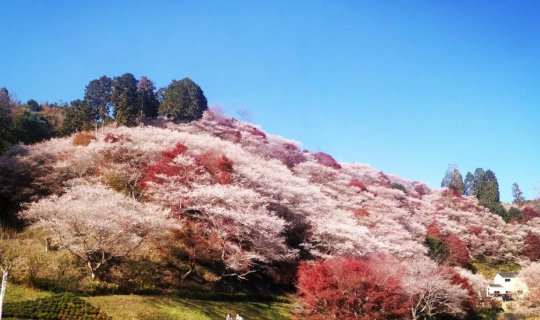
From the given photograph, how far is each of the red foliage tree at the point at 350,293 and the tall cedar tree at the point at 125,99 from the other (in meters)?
29.4

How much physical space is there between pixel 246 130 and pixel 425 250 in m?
28.7

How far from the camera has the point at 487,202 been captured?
217 feet

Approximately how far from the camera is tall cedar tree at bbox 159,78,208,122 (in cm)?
4788

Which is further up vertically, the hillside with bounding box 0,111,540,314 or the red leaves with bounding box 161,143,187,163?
the red leaves with bounding box 161,143,187,163

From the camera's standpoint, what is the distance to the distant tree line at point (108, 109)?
3830 cm

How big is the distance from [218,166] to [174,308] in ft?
42.6

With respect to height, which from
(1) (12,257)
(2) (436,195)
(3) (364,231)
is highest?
(2) (436,195)

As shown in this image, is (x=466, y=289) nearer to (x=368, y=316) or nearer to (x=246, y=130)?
(x=368, y=316)

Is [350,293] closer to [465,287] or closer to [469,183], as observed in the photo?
[465,287]

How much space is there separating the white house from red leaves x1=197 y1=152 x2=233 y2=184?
1327 inches

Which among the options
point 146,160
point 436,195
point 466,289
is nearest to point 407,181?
point 436,195

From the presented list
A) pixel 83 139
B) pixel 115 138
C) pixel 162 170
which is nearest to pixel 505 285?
pixel 162 170

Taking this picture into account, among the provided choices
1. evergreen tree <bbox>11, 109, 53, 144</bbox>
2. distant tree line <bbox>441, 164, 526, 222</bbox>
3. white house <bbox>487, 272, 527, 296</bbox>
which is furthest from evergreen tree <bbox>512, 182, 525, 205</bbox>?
evergreen tree <bbox>11, 109, 53, 144</bbox>

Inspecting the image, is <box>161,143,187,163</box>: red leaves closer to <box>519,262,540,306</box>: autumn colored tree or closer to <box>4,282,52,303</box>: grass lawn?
<box>4,282,52,303</box>: grass lawn
